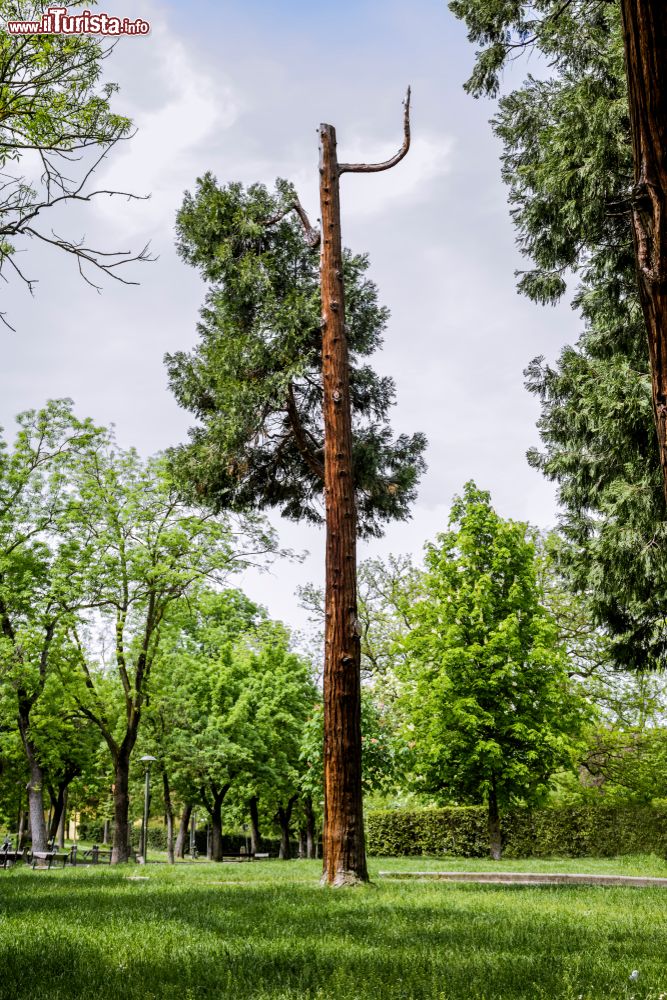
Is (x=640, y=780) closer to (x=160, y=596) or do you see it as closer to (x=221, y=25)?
(x=160, y=596)

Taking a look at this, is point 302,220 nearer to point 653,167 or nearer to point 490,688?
point 653,167

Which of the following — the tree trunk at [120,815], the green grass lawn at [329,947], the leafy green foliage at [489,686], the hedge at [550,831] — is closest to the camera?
the green grass lawn at [329,947]

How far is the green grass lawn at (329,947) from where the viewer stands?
4191 millimetres

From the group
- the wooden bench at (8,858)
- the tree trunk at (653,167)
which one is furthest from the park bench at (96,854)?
the tree trunk at (653,167)

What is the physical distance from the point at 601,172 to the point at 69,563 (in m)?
20.6

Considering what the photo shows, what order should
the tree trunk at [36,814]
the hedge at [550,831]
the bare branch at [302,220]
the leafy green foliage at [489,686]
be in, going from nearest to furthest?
the bare branch at [302,220] → the leafy green foliage at [489,686] → the hedge at [550,831] → the tree trunk at [36,814]

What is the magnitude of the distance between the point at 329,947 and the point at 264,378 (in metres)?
11.1

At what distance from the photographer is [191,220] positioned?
54.5 feet

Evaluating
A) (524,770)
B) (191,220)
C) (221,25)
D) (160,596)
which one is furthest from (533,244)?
(160,596)

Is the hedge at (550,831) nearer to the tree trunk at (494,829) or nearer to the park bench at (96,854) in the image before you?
the tree trunk at (494,829)

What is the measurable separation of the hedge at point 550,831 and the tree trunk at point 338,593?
18.9 meters

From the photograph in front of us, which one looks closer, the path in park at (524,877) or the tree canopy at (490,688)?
the path in park at (524,877)

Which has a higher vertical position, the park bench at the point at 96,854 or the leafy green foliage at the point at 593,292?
the leafy green foliage at the point at 593,292

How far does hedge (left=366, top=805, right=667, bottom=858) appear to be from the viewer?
27.9 m
